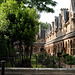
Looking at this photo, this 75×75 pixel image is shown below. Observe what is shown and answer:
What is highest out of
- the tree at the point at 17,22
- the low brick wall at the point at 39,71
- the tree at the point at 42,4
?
the tree at the point at 42,4

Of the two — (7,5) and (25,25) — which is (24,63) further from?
(7,5)

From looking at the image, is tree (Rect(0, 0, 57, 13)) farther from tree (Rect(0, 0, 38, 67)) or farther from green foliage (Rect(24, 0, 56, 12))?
tree (Rect(0, 0, 38, 67))

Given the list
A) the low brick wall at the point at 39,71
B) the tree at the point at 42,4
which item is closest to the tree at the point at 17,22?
the low brick wall at the point at 39,71

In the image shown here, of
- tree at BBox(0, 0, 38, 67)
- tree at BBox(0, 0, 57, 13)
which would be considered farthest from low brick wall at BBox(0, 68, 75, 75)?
tree at BBox(0, 0, 57, 13)

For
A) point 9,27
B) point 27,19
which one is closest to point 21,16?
point 27,19

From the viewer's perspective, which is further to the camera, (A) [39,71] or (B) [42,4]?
(B) [42,4]

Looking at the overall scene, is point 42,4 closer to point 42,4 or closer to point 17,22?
point 42,4

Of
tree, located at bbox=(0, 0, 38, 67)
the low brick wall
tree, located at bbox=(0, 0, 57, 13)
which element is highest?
tree, located at bbox=(0, 0, 57, 13)

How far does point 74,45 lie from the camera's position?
15422 millimetres

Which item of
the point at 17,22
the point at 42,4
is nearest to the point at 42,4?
the point at 42,4

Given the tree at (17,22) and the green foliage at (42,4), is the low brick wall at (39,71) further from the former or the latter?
the green foliage at (42,4)

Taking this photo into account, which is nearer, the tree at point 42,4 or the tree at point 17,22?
the tree at point 17,22

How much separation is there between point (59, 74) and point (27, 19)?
5.03 metres

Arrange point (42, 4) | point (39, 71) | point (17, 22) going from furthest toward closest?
point (42, 4) < point (17, 22) < point (39, 71)
